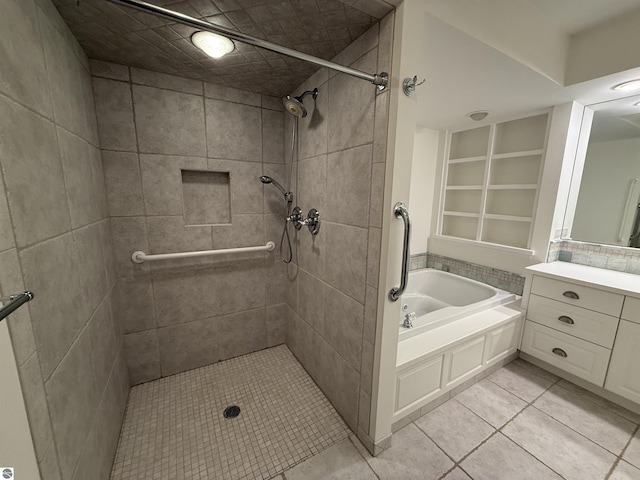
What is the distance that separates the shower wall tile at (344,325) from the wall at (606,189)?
2.20 m

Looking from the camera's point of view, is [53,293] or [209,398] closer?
[53,293]

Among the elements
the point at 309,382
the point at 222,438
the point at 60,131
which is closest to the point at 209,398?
the point at 222,438

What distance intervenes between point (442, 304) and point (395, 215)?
202 cm

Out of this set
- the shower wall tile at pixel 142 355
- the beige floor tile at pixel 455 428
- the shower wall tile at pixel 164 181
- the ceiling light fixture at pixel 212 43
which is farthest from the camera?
the shower wall tile at pixel 142 355

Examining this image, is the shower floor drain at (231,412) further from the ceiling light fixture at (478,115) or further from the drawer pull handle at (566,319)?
the ceiling light fixture at (478,115)

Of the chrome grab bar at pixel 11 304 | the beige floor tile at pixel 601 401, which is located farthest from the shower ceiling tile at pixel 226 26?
the beige floor tile at pixel 601 401

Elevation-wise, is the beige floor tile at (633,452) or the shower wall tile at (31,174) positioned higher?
the shower wall tile at (31,174)

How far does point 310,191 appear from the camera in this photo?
→ 5.59ft

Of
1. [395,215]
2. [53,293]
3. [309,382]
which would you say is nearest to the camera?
[53,293]

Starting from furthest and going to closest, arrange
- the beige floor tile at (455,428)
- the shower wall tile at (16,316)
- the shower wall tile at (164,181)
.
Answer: the shower wall tile at (164,181), the beige floor tile at (455,428), the shower wall tile at (16,316)

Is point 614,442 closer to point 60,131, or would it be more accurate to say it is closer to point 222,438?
point 222,438

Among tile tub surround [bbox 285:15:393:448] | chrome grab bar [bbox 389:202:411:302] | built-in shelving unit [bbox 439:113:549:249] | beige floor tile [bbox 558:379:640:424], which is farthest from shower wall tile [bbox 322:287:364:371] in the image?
built-in shelving unit [bbox 439:113:549:249]

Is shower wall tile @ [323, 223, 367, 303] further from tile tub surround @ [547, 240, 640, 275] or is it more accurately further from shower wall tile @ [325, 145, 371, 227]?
tile tub surround @ [547, 240, 640, 275]

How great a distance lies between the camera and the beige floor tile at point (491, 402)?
1573mm
